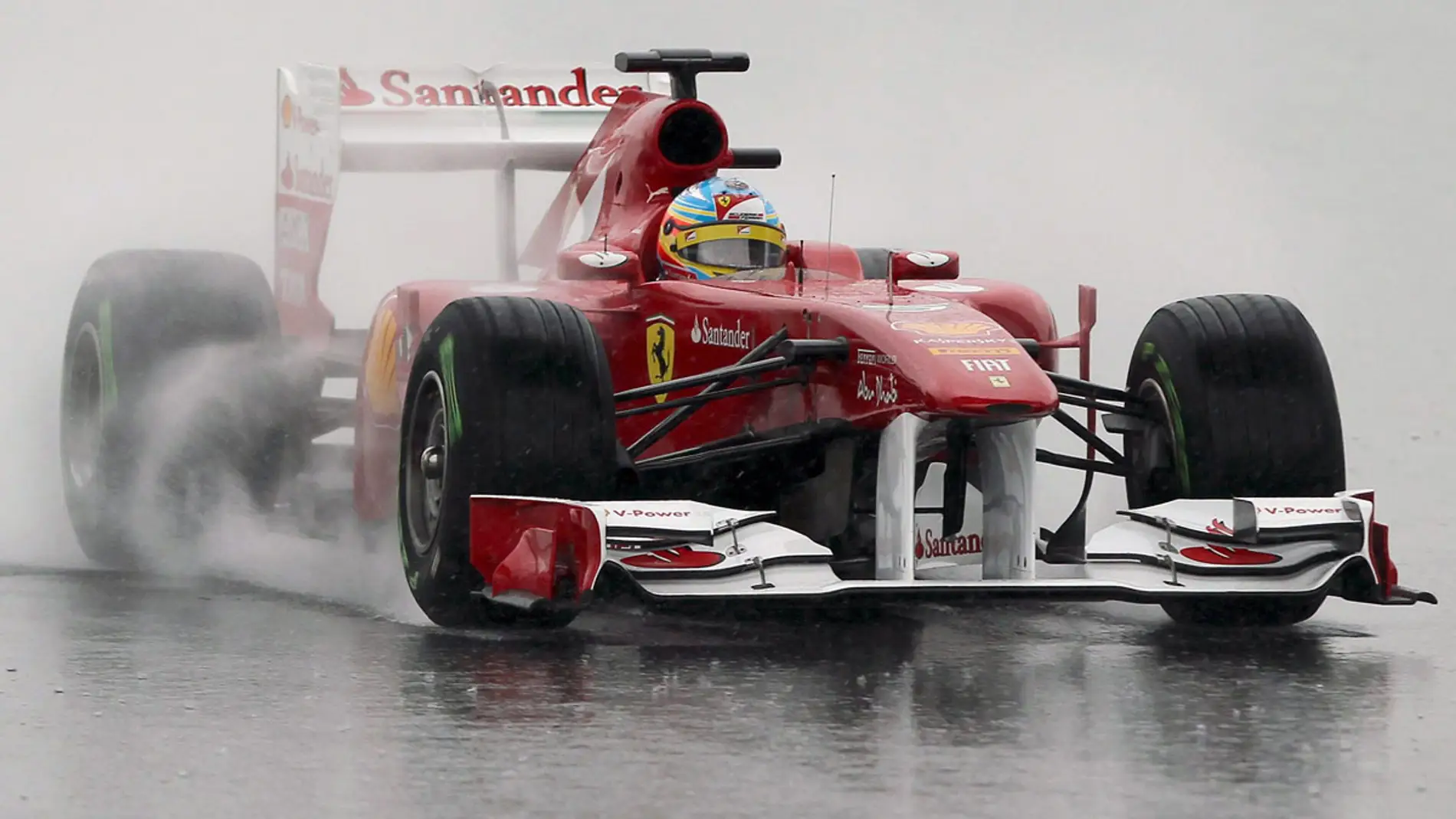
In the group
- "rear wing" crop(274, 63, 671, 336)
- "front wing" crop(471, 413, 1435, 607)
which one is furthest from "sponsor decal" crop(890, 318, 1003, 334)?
"rear wing" crop(274, 63, 671, 336)

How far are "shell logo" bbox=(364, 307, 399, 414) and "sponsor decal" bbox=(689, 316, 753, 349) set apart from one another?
1452mm

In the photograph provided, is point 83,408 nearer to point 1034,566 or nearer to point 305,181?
point 305,181

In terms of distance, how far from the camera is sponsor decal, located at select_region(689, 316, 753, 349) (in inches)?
360

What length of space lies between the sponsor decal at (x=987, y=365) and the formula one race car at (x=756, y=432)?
0.01 metres

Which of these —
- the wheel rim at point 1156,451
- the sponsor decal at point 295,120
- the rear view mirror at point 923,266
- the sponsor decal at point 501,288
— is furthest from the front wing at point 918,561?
the sponsor decal at point 295,120

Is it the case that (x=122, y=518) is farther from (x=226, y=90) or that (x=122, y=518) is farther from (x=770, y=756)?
(x=226, y=90)

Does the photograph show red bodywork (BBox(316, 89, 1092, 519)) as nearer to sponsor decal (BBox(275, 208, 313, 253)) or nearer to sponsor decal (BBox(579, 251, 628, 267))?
sponsor decal (BBox(579, 251, 628, 267))

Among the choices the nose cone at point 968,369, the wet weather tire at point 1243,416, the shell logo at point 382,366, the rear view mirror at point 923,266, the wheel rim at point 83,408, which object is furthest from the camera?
the wheel rim at point 83,408

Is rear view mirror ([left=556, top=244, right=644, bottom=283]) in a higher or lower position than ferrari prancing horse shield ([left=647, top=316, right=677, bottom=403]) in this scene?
higher

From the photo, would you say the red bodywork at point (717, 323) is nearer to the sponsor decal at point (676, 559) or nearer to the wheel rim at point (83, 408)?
the sponsor decal at point (676, 559)

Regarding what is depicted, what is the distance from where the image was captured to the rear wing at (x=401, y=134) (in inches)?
468

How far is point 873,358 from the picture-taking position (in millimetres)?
8391

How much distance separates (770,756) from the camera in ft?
20.1

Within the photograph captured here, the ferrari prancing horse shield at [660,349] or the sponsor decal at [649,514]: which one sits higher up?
the ferrari prancing horse shield at [660,349]
